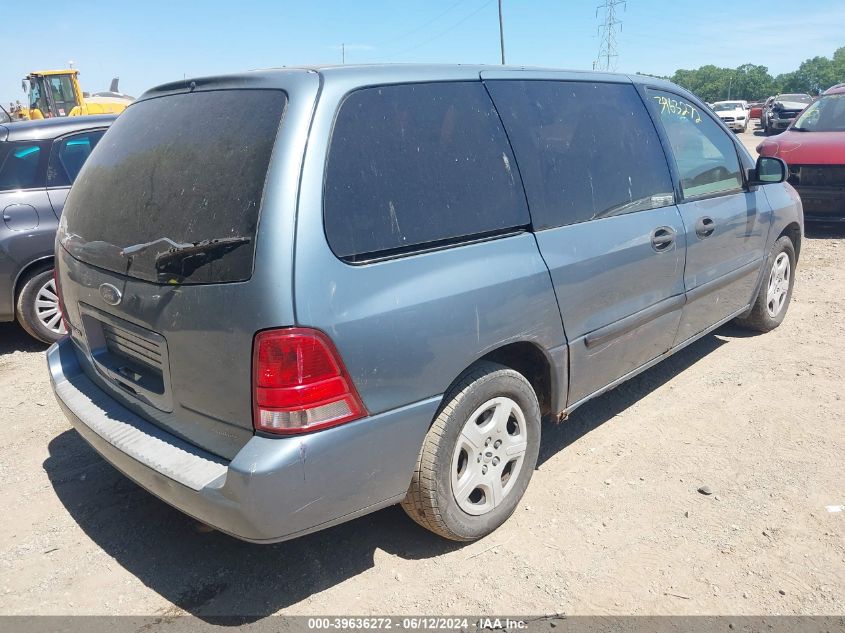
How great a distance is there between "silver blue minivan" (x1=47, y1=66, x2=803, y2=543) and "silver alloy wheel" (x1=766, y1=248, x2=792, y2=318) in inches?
83.8

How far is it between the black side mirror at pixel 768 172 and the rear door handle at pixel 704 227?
29.5 inches

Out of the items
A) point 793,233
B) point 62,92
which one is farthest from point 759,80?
point 793,233

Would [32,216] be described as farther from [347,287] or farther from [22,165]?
[347,287]

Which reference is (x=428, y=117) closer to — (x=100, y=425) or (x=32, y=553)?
(x=100, y=425)

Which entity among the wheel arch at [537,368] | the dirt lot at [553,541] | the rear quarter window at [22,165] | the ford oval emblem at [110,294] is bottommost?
the dirt lot at [553,541]

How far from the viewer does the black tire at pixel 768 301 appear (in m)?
4.95

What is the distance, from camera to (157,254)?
92.4 inches

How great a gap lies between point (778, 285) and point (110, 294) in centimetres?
478

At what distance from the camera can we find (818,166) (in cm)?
843

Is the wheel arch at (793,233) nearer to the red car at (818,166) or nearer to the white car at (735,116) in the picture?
the red car at (818,166)

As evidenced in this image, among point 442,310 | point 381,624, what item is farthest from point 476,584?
point 442,310

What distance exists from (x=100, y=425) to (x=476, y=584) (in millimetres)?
1643

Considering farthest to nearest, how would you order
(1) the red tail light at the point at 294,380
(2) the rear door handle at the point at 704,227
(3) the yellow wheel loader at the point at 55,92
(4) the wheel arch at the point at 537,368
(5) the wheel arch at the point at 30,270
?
(3) the yellow wheel loader at the point at 55,92
(5) the wheel arch at the point at 30,270
(2) the rear door handle at the point at 704,227
(4) the wheel arch at the point at 537,368
(1) the red tail light at the point at 294,380

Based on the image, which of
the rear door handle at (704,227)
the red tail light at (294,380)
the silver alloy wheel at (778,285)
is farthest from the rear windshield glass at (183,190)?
the silver alloy wheel at (778,285)
